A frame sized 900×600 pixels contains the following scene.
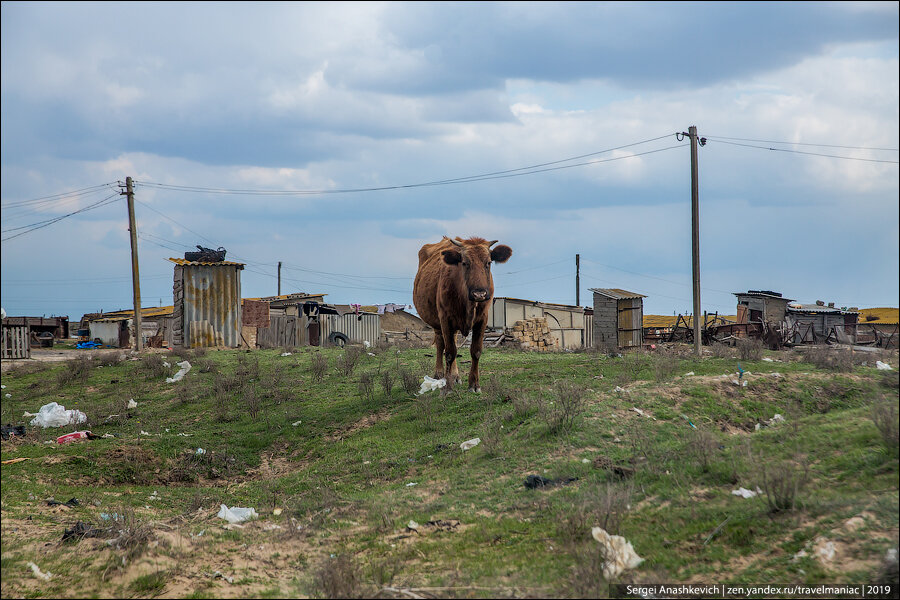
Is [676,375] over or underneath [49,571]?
over

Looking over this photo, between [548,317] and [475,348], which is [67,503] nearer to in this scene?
[475,348]

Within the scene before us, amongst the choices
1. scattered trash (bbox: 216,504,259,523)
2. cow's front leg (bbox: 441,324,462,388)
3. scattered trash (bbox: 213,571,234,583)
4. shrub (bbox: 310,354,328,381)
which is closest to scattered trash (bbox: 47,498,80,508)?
scattered trash (bbox: 216,504,259,523)

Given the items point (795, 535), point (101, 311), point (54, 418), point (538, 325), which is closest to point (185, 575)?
point (795, 535)

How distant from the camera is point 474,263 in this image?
11133 millimetres

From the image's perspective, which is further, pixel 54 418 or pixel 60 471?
pixel 54 418

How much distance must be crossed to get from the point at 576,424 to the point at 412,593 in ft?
13.7

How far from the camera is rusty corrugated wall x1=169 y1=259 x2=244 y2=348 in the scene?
1158 inches

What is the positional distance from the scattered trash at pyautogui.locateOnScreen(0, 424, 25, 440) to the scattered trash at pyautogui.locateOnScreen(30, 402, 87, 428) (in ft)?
2.26

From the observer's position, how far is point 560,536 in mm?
5266

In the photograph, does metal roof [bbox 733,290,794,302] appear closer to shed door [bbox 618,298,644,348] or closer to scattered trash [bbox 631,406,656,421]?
shed door [bbox 618,298,644,348]

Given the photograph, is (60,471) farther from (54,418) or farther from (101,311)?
(101,311)

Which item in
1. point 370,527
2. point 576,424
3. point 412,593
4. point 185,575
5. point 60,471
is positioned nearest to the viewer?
point 412,593

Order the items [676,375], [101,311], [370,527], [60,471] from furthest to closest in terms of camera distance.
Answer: [101,311], [676,375], [60,471], [370,527]

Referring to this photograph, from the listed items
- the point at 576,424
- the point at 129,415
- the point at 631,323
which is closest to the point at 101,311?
the point at 631,323
